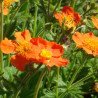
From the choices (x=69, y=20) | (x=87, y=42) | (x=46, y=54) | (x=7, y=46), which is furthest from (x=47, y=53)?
(x=69, y=20)

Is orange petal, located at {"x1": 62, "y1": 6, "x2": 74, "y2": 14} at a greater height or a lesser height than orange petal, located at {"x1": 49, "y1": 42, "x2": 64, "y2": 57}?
greater

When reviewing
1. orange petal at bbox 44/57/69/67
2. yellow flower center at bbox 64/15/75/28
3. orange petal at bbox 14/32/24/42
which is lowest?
orange petal at bbox 44/57/69/67

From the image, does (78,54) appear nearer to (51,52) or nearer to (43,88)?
(43,88)

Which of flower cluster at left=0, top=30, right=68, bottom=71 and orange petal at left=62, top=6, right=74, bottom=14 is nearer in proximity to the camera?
flower cluster at left=0, top=30, right=68, bottom=71

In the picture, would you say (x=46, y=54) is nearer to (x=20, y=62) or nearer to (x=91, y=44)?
(x=20, y=62)

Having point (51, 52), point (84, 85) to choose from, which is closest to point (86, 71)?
point (84, 85)

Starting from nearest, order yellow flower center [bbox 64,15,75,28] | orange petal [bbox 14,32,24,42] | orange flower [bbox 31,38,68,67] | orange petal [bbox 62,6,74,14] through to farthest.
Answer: orange flower [bbox 31,38,68,67], orange petal [bbox 14,32,24,42], yellow flower center [bbox 64,15,75,28], orange petal [bbox 62,6,74,14]

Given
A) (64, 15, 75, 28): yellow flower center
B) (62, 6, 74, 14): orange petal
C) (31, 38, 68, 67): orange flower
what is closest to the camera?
(31, 38, 68, 67): orange flower

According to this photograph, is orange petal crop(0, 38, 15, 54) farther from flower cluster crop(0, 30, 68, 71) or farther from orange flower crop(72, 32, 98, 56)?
orange flower crop(72, 32, 98, 56)

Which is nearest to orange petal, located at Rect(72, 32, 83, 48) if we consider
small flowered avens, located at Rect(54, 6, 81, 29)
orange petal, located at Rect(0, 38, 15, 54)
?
small flowered avens, located at Rect(54, 6, 81, 29)
